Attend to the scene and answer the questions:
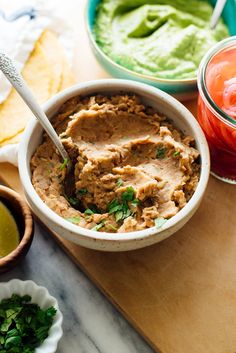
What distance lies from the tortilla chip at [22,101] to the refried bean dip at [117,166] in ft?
0.80

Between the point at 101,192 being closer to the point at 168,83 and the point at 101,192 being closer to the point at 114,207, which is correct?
the point at 114,207

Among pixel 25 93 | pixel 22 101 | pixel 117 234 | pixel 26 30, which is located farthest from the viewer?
pixel 26 30

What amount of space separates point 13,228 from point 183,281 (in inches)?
22.9

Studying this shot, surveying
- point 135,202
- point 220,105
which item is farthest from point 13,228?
point 220,105

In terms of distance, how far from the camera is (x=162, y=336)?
6.43 ft

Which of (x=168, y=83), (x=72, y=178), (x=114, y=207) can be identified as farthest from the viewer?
(x=168, y=83)

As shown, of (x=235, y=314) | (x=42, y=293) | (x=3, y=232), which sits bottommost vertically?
(x=235, y=314)

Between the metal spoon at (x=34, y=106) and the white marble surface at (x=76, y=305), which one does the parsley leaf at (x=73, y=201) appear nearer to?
the metal spoon at (x=34, y=106)

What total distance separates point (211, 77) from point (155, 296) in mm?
756

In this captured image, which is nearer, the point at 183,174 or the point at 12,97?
the point at 183,174

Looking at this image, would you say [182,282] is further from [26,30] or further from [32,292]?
[26,30]

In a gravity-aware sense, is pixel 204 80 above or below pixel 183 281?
above

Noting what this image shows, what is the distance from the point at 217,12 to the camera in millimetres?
2406

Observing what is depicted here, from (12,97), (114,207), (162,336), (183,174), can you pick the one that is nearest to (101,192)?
(114,207)
